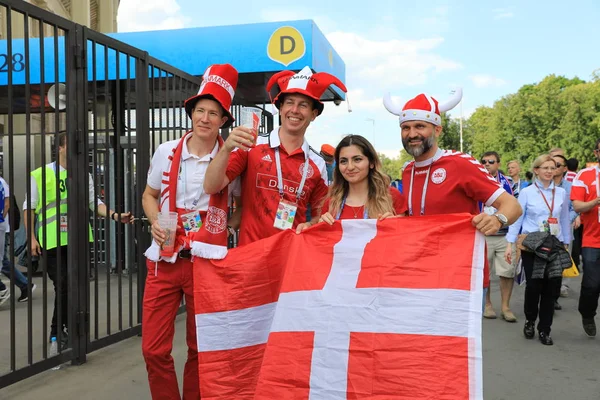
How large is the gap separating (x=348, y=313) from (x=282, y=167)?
91cm

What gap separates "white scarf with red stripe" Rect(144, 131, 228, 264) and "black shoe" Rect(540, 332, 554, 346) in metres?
3.89

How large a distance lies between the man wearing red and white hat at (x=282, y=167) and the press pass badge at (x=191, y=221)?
0.22 meters

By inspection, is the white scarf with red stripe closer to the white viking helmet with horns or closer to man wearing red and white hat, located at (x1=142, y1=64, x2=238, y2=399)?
man wearing red and white hat, located at (x1=142, y1=64, x2=238, y2=399)

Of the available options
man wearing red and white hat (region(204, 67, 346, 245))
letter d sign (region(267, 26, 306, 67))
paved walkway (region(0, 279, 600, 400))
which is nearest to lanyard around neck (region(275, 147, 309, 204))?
man wearing red and white hat (region(204, 67, 346, 245))

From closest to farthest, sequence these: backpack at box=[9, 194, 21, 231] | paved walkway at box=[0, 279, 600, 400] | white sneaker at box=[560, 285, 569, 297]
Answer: backpack at box=[9, 194, 21, 231] → paved walkway at box=[0, 279, 600, 400] → white sneaker at box=[560, 285, 569, 297]

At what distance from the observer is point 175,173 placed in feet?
10.9

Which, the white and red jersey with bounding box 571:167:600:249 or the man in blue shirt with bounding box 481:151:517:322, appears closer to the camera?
the white and red jersey with bounding box 571:167:600:249

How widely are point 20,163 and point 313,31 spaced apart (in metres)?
6.36

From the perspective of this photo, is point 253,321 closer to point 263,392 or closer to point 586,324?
point 263,392

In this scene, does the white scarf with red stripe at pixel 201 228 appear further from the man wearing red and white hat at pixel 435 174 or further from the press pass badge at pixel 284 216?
the man wearing red and white hat at pixel 435 174

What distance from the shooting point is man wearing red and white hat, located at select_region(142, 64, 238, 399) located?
3250 millimetres

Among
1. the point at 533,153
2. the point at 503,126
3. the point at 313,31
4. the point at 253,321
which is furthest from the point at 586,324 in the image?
the point at 503,126

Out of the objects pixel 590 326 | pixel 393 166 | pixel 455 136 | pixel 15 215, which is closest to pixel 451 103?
pixel 590 326

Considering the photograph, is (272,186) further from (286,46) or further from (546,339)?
(286,46)
